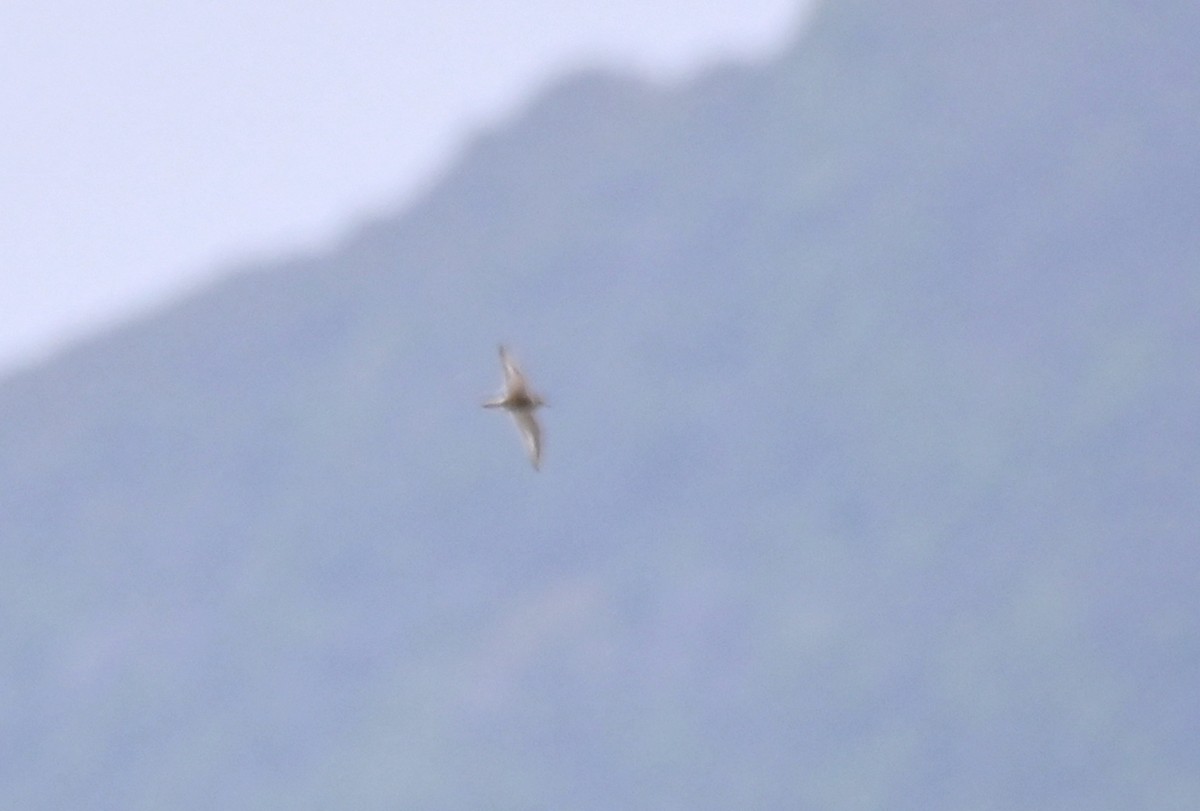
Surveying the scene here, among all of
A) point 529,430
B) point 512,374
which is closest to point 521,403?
point 512,374

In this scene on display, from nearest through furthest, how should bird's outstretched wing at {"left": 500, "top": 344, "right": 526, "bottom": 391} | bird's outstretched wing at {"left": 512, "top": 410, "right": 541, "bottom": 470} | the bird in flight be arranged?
1. bird's outstretched wing at {"left": 500, "top": 344, "right": 526, "bottom": 391}
2. the bird in flight
3. bird's outstretched wing at {"left": 512, "top": 410, "right": 541, "bottom": 470}

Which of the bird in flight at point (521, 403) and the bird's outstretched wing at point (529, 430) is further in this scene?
the bird's outstretched wing at point (529, 430)

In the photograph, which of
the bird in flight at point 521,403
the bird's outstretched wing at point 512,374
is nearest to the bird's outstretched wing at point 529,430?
the bird in flight at point 521,403

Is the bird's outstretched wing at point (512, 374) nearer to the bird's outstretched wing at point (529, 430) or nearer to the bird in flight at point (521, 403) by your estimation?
the bird in flight at point (521, 403)

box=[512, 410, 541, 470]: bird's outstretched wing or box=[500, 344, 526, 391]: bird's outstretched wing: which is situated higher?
box=[512, 410, 541, 470]: bird's outstretched wing

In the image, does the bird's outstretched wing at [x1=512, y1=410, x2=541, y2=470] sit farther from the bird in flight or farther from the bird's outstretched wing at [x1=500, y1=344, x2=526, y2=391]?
the bird's outstretched wing at [x1=500, y1=344, x2=526, y2=391]

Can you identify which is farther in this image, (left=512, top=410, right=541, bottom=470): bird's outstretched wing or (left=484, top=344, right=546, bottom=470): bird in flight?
(left=512, top=410, right=541, bottom=470): bird's outstretched wing

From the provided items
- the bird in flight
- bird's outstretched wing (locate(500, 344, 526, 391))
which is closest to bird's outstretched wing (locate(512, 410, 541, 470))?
the bird in flight

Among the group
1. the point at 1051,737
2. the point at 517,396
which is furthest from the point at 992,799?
the point at 517,396
